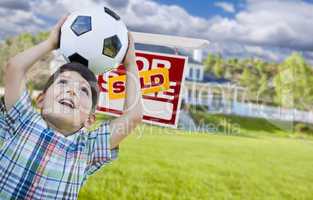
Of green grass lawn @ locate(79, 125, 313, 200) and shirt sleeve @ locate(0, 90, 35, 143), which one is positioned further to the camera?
green grass lawn @ locate(79, 125, 313, 200)

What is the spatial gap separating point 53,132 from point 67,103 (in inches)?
4.5

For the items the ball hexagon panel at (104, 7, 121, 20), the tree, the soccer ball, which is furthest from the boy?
the tree

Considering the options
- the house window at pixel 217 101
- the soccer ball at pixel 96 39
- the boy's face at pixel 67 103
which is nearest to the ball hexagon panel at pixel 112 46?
the soccer ball at pixel 96 39

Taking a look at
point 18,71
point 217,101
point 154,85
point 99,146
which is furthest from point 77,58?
point 217,101

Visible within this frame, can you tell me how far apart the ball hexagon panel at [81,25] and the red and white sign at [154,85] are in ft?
4.51

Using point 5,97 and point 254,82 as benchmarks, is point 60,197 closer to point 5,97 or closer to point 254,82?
point 5,97

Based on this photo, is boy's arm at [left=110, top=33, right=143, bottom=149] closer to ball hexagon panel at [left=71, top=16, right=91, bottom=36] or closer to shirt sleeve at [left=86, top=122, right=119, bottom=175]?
shirt sleeve at [left=86, top=122, right=119, bottom=175]

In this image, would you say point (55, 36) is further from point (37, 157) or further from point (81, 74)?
point (37, 157)

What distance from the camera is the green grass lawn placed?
514 cm

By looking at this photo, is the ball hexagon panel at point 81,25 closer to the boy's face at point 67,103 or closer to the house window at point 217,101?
the boy's face at point 67,103

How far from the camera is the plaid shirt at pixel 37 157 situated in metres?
1.55

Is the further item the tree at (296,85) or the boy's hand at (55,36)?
the tree at (296,85)

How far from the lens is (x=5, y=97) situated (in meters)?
1.65

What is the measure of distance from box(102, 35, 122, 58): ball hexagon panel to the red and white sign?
1.40 metres
